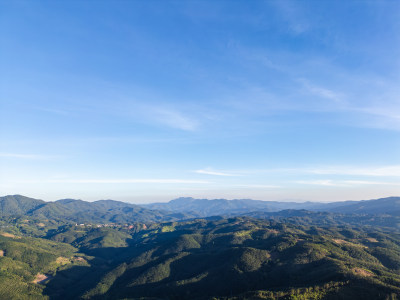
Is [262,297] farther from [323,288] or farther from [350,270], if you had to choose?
[350,270]

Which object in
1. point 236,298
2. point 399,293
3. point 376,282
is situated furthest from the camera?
point 236,298

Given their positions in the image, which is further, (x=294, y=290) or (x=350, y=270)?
(x=350, y=270)

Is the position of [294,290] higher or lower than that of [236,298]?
higher

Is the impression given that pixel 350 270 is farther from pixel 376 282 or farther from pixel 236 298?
pixel 236 298

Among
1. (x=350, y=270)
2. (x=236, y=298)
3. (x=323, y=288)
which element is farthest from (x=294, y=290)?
(x=350, y=270)

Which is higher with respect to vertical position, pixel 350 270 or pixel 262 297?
pixel 350 270

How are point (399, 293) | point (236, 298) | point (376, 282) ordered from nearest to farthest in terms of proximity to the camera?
1. point (399, 293)
2. point (376, 282)
3. point (236, 298)

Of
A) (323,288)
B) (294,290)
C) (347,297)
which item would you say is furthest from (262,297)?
(347,297)

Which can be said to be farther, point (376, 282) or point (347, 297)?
point (376, 282)
